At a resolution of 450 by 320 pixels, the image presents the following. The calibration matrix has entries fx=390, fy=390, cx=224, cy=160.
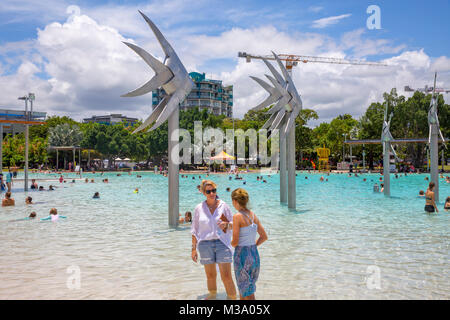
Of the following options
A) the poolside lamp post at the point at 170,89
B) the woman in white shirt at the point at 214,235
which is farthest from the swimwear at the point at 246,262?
the poolside lamp post at the point at 170,89

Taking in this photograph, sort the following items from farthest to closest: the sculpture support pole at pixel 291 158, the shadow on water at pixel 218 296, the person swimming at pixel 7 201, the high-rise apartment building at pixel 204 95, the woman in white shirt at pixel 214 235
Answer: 1. the high-rise apartment building at pixel 204 95
2. the person swimming at pixel 7 201
3. the sculpture support pole at pixel 291 158
4. the shadow on water at pixel 218 296
5. the woman in white shirt at pixel 214 235

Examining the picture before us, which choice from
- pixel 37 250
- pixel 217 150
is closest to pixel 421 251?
pixel 37 250

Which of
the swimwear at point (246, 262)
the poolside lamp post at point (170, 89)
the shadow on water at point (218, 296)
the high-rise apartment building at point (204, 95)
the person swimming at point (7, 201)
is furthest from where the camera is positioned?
the high-rise apartment building at point (204, 95)

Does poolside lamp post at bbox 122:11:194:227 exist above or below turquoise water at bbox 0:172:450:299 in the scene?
above

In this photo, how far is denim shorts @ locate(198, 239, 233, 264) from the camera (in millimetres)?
5379

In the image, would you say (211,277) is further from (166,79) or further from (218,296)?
(166,79)

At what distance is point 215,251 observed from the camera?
17.7 feet

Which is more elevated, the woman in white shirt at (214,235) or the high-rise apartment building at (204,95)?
the high-rise apartment building at (204,95)

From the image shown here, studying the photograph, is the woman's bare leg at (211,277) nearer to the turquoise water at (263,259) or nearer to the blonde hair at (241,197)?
the turquoise water at (263,259)

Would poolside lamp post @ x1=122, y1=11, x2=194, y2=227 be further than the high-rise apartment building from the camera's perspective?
No

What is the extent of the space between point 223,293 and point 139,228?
7285 millimetres

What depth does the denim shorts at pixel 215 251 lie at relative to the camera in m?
5.38

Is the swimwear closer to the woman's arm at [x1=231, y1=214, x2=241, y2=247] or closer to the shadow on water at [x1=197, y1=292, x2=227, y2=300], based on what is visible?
the woman's arm at [x1=231, y1=214, x2=241, y2=247]

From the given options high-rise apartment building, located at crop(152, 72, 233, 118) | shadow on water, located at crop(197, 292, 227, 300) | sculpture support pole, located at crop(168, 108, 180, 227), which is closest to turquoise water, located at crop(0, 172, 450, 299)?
shadow on water, located at crop(197, 292, 227, 300)
